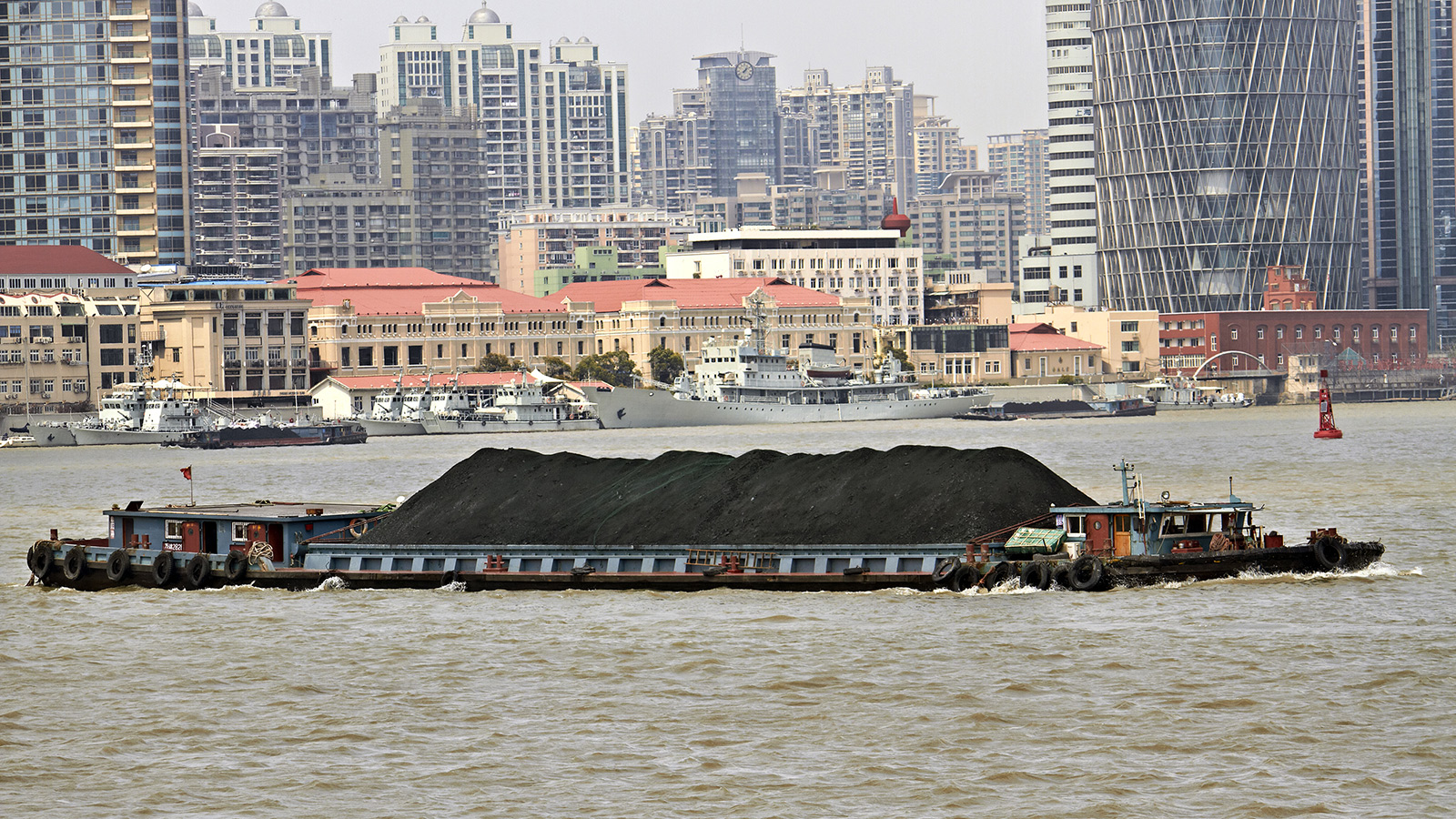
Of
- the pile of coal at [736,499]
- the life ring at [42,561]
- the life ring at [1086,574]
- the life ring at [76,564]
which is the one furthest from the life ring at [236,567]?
the life ring at [1086,574]

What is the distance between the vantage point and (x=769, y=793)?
34.0 m

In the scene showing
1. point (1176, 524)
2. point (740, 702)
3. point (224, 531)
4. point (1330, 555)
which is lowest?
point (740, 702)

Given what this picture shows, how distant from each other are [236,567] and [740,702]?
Result: 78.3ft

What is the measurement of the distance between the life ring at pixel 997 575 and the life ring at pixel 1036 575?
1.29 feet

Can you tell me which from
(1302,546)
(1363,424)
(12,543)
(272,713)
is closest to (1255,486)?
(1302,546)

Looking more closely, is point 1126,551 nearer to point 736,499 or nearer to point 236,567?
point 736,499

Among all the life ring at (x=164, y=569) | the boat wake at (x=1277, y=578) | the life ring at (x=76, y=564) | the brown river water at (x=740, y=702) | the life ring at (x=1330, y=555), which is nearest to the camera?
the brown river water at (x=740, y=702)

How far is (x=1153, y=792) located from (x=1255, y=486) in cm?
6713

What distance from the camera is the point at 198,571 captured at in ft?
201

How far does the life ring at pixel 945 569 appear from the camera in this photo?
54.0 metres

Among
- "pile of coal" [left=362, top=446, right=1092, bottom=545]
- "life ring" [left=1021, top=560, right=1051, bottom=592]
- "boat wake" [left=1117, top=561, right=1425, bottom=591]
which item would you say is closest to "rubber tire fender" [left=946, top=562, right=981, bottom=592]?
"life ring" [left=1021, top=560, right=1051, bottom=592]

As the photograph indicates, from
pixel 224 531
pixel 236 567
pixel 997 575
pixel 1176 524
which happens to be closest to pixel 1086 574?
pixel 997 575

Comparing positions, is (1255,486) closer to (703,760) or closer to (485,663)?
(485,663)

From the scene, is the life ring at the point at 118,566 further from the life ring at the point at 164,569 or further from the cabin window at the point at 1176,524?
the cabin window at the point at 1176,524
